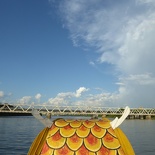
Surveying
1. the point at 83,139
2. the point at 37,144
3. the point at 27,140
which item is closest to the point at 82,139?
the point at 83,139

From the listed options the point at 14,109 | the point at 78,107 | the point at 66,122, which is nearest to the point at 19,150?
the point at 66,122

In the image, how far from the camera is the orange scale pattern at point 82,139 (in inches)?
138

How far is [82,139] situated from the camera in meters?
3.61

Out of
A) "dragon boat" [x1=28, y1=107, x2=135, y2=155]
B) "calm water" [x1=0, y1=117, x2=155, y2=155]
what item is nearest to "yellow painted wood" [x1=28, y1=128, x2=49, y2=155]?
"dragon boat" [x1=28, y1=107, x2=135, y2=155]

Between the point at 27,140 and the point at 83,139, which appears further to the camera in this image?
the point at 27,140

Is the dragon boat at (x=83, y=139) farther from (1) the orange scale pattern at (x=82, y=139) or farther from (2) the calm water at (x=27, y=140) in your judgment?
(2) the calm water at (x=27, y=140)

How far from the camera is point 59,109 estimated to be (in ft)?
238

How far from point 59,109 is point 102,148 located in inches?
2748

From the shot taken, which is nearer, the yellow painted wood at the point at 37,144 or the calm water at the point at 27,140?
the yellow painted wood at the point at 37,144

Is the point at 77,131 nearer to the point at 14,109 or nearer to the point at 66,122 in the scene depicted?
the point at 66,122

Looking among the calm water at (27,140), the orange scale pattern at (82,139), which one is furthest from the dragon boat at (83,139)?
the calm water at (27,140)

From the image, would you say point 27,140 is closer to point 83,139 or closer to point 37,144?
point 37,144

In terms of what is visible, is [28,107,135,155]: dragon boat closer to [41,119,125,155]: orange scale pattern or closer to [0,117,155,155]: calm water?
[41,119,125,155]: orange scale pattern

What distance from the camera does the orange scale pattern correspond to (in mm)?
3496
